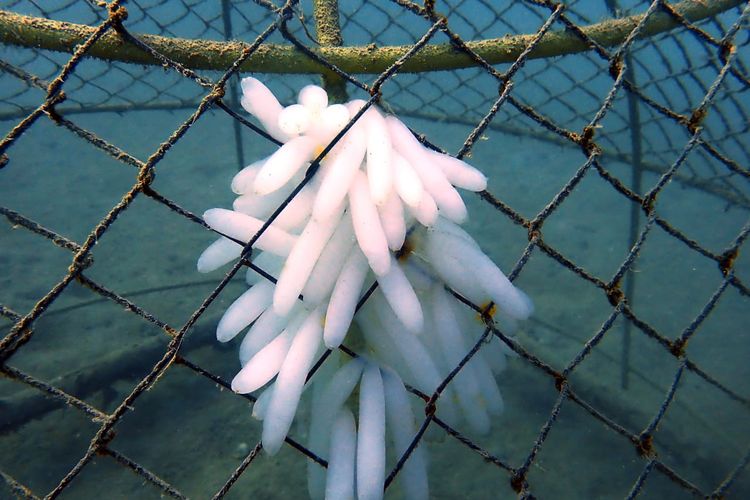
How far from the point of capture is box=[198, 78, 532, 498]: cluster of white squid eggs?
128 cm

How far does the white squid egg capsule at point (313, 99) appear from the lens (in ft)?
4.48

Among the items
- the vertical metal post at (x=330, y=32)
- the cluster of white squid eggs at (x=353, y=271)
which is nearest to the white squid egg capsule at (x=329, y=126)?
the cluster of white squid eggs at (x=353, y=271)

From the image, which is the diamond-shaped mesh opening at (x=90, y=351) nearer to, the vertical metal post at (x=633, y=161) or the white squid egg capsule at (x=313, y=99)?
the white squid egg capsule at (x=313, y=99)

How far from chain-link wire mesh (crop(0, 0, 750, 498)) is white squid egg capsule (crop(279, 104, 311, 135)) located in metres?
0.13

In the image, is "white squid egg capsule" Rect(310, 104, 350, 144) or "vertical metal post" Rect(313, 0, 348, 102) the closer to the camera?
"white squid egg capsule" Rect(310, 104, 350, 144)

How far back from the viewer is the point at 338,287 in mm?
1313

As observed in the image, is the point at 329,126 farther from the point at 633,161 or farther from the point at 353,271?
the point at 633,161

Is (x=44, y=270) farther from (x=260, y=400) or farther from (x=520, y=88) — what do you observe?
(x=520, y=88)

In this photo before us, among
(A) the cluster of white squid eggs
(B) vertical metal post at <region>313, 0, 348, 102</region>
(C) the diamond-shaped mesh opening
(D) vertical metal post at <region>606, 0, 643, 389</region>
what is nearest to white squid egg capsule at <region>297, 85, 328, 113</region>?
(A) the cluster of white squid eggs

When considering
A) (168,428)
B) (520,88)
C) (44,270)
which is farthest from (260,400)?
(520,88)

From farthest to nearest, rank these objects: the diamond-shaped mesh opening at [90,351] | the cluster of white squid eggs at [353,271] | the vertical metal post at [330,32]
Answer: the diamond-shaped mesh opening at [90,351], the vertical metal post at [330,32], the cluster of white squid eggs at [353,271]

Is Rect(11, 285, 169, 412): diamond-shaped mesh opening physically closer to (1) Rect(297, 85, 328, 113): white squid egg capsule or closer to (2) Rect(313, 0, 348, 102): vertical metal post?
(2) Rect(313, 0, 348, 102): vertical metal post

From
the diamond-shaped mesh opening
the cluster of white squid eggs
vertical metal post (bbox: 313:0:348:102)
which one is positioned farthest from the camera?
the diamond-shaped mesh opening

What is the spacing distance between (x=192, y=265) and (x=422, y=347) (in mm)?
5036
